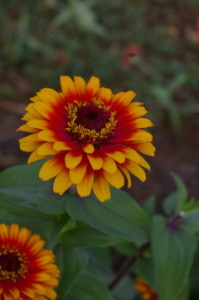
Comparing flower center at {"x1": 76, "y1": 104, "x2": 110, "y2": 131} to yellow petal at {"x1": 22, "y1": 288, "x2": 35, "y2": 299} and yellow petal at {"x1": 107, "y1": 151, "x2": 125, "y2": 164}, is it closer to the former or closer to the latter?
yellow petal at {"x1": 107, "y1": 151, "x2": 125, "y2": 164}

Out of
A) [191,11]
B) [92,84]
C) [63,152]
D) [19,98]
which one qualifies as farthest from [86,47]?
[63,152]

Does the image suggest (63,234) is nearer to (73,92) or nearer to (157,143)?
(73,92)

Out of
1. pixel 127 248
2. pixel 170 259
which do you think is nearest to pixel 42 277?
pixel 170 259

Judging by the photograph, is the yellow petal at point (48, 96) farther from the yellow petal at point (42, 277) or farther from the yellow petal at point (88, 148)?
the yellow petal at point (42, 277)

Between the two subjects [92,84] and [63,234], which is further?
[63,234]

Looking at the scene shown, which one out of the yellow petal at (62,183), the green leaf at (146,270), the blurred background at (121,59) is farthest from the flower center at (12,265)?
the blurred background at (121,59)

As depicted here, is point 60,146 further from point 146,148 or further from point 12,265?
point 12,265
